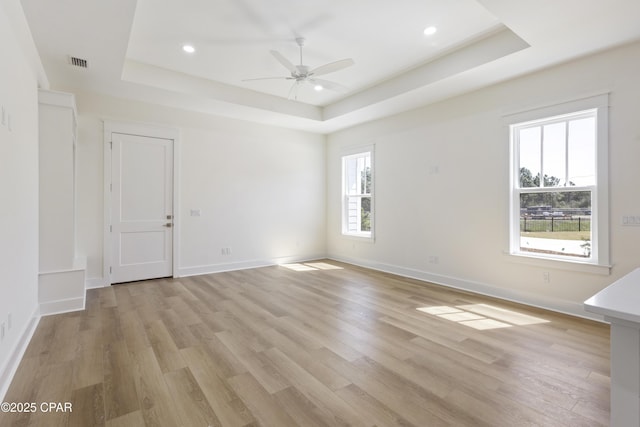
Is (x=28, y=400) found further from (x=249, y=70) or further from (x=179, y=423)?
(x=249, y=70)

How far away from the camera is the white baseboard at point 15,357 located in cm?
207

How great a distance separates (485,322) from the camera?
10.9 feet

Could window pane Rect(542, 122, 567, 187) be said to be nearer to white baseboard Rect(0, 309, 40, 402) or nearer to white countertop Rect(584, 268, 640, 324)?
white countertop Rect(584, 268, 640, 324)

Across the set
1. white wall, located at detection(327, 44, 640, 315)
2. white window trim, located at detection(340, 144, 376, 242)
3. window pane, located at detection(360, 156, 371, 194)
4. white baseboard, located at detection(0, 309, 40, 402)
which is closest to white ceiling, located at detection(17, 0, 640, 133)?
white wall, located at detection(327, 44, 640, 315)

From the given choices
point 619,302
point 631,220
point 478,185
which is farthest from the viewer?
point 478,185

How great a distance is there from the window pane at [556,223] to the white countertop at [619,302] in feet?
9.15

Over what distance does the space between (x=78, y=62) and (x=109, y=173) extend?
169 cm

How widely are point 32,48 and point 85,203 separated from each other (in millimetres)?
2177

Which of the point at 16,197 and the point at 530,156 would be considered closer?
the point at 16,197

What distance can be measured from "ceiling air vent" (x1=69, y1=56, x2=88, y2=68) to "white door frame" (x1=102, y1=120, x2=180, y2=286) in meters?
1.21

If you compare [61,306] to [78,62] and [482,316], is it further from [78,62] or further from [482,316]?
[482,316]

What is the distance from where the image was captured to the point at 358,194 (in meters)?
6.61

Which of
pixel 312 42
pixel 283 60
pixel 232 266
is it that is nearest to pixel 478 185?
pixel 312 42

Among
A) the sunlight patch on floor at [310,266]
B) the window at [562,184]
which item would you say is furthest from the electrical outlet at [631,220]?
the sunlight patch on floor at [310,266]
